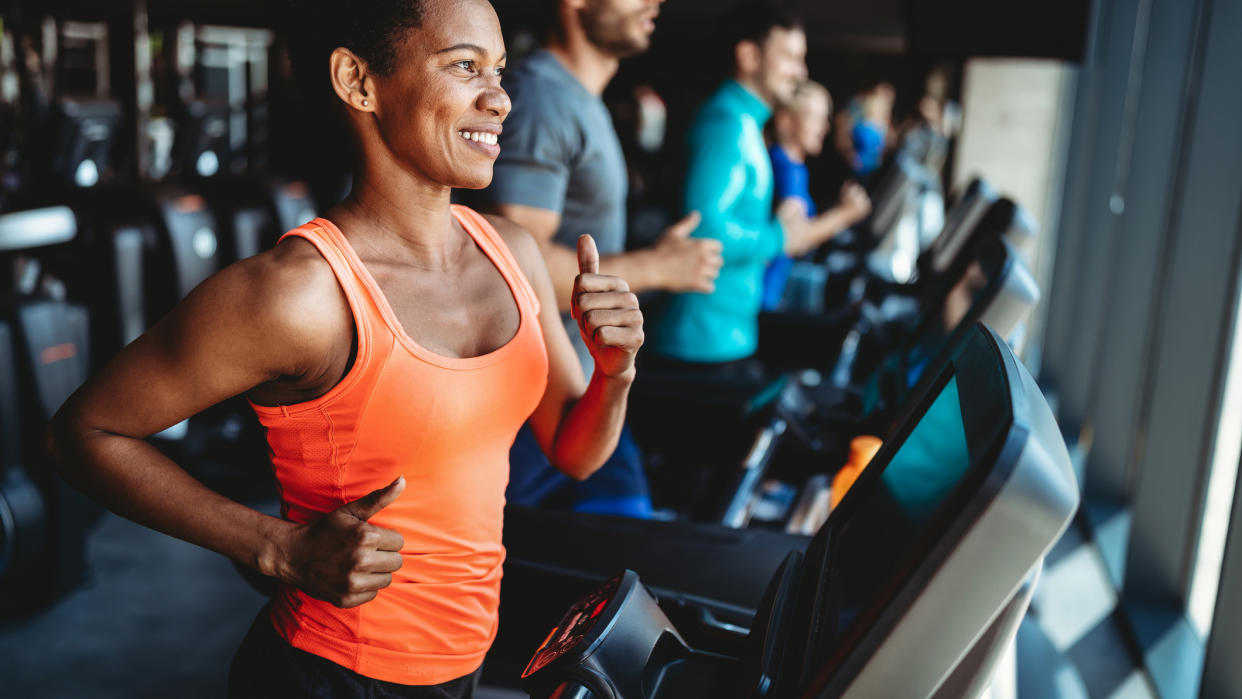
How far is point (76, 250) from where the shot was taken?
382cm

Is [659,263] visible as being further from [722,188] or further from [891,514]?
[722,188]

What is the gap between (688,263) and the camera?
1768 mm

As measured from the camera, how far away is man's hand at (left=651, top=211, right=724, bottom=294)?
1757 millimetres

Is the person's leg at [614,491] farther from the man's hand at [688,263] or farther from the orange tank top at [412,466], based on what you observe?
the orange tank top at [412,466]

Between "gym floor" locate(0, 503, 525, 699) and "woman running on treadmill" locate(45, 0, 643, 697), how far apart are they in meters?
1.63

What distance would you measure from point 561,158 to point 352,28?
0.92m

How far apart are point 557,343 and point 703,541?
422mm

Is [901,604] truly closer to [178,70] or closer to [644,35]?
[644,35]

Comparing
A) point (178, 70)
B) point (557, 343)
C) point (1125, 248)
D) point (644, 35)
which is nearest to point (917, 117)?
point (178, 70)

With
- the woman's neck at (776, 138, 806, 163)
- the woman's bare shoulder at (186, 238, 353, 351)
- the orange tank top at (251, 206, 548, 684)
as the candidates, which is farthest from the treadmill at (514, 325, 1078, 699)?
the woman's neck at (776, 138, 806, 163)

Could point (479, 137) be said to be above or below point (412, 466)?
above

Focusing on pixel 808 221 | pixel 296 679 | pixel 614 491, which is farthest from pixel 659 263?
pixel 808 221

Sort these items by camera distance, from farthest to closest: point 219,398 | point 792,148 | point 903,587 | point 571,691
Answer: point 792,148 → point 219,398 → point 571,691 → point 903,587

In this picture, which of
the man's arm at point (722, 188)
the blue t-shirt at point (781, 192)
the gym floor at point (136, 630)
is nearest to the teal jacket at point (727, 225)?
the man's arm at point (722, 188)
